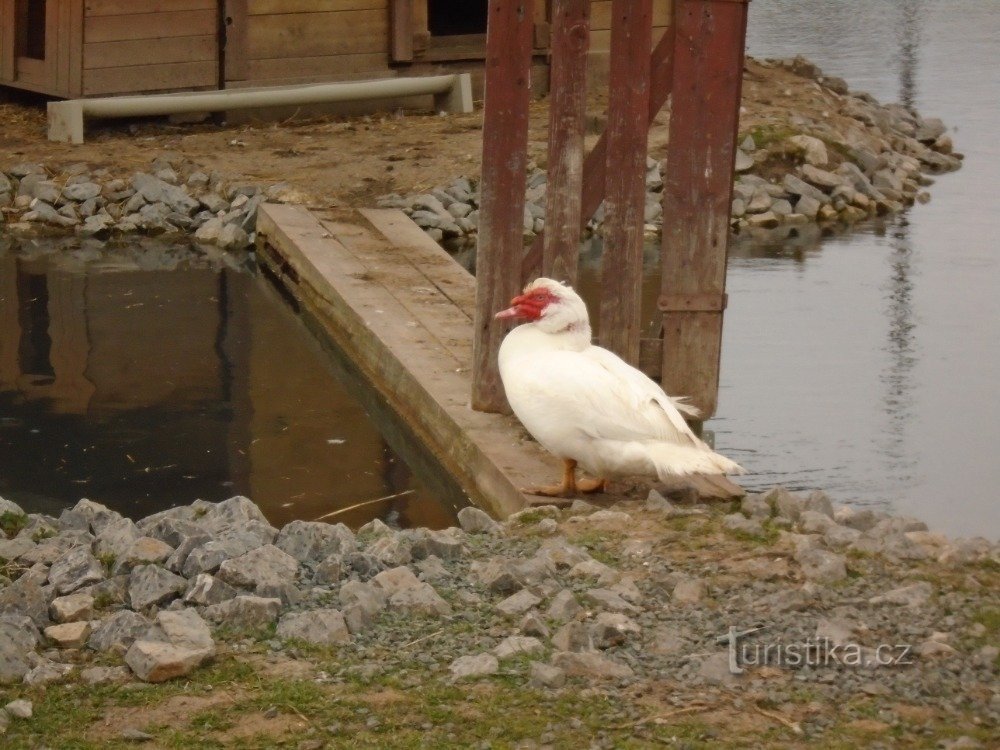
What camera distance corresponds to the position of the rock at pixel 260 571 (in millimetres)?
4797

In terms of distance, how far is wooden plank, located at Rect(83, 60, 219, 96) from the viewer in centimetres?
1384

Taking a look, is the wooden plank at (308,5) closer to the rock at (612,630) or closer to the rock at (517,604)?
the rock at (517,604)

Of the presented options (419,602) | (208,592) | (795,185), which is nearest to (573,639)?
(419,602)

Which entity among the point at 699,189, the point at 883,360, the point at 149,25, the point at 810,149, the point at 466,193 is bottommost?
the point at 883,360

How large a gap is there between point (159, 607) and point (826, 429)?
4236 millimetres

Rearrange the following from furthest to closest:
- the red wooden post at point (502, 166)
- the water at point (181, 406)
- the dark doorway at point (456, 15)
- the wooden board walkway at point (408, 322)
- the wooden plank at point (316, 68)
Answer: the dark doorway at point (456, 15) < the wooden plank at point (316, 68) < the water at point (181, 406) < the wooden board walkway at point (408, 322) < the red wooden post at point (502, 166)

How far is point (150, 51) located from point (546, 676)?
1090cm

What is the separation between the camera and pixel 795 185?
1358cm

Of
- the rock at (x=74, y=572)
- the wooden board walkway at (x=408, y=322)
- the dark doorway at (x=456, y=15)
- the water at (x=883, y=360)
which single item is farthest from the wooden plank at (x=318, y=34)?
the rock at (x=74, y=572)

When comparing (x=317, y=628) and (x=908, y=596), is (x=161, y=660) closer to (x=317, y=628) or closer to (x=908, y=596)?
(x=317, y=628)

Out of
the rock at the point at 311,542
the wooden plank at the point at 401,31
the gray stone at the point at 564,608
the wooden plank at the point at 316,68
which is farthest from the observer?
the wooden plank at the point at 401,31

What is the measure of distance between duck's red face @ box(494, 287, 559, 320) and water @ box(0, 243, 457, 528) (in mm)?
1211

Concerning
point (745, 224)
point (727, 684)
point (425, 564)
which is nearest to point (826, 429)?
point (425, 564)

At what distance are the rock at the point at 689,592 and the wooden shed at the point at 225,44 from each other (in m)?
10.3
